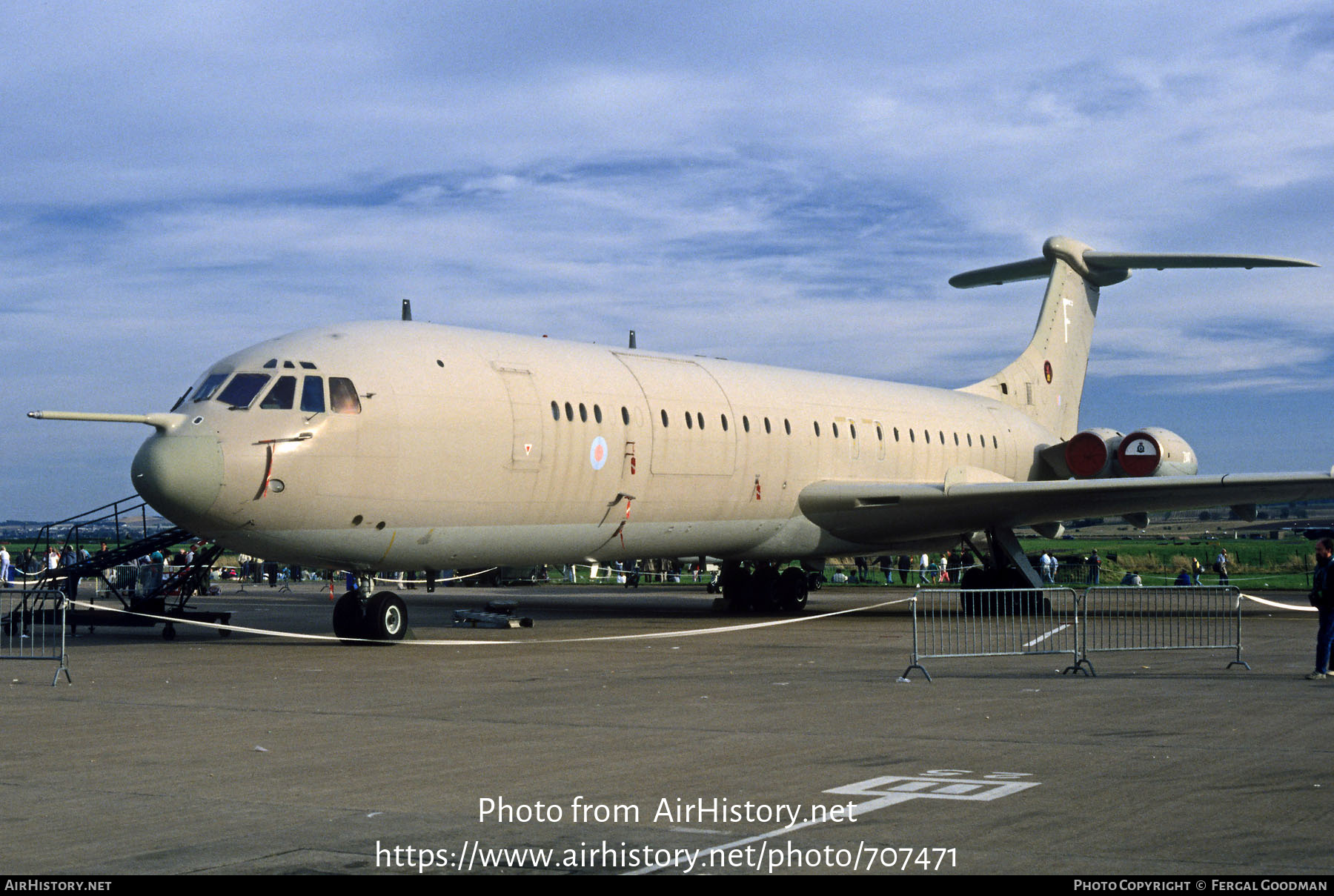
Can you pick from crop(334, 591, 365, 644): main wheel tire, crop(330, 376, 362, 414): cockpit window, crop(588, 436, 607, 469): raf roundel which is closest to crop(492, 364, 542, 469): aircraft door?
crop(588, 436, 607, 469): raf roundel

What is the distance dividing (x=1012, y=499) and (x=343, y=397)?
42.1 ft

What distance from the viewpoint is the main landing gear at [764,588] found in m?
26.9

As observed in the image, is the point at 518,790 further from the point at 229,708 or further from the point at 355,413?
the point at 355,413

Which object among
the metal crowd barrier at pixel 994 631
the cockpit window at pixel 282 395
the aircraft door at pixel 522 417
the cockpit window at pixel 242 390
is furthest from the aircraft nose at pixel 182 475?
the metal crowd barrier at pixel 994 631

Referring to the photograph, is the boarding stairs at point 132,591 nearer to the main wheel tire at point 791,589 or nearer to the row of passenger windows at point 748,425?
the row of passenger windows at point 748,425

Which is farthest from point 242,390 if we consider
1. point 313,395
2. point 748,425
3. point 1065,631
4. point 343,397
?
point 1065,631

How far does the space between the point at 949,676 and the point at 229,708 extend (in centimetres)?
666

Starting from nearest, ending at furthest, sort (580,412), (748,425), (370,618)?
(370,618), (580,412), (748,425)

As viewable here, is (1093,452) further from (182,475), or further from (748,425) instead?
(182,475)

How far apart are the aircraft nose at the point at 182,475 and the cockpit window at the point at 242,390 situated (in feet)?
2.53

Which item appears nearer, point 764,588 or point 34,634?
point 34,634

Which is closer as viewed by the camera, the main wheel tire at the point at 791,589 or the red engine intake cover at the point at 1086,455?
the main wheel tire at the point at 791,589

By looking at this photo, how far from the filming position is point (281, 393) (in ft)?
53.5

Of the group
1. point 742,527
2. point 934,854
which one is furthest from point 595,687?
point 742,527
